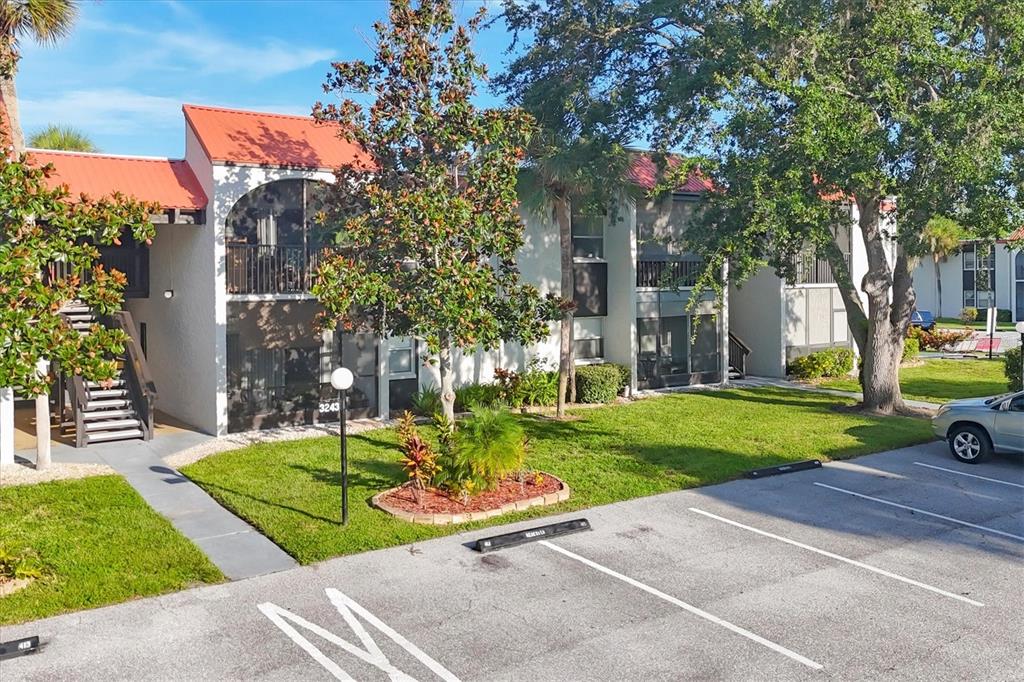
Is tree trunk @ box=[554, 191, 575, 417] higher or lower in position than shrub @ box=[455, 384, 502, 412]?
higher

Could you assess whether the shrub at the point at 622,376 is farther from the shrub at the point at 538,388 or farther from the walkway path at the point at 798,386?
the walkway path at the point at 798,386

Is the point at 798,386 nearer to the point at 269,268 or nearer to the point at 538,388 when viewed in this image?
the point at 538,388

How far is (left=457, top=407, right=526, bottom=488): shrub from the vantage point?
42.1 ft

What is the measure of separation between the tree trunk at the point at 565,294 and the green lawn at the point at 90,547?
10.6 m

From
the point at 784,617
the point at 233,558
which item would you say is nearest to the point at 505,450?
the point at 233,558

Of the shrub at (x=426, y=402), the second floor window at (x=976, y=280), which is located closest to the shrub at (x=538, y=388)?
the shrub at (x=426, y=402)

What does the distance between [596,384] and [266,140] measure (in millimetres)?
10882

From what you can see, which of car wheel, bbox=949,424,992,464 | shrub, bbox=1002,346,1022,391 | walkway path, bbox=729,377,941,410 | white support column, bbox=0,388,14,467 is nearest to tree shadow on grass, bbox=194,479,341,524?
white support column, bbox=0,388,14,467

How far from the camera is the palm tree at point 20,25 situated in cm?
1459

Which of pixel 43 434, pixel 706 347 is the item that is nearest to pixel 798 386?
pixel 706 347

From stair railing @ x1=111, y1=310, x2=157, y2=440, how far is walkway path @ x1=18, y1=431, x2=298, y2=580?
1.67ft

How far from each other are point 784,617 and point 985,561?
3.60 m

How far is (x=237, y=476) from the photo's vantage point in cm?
1498

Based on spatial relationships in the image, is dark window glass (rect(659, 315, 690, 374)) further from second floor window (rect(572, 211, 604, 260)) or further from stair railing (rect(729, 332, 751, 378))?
stair railing (rect(729, 332, 751, 378))
